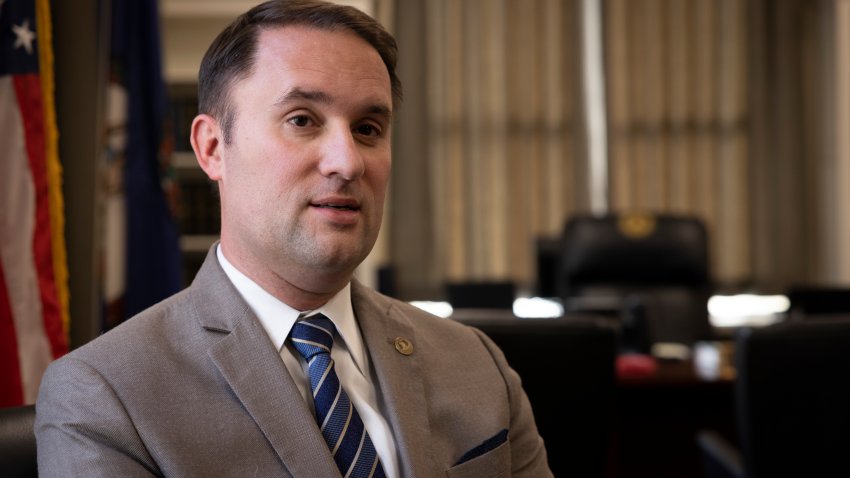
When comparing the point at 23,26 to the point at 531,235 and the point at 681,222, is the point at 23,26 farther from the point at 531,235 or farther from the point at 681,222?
the point at 531,235

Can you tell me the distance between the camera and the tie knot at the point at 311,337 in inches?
46.9

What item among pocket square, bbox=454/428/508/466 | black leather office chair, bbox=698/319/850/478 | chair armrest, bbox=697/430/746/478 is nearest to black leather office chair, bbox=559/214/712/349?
chair armrest, bbox=697/430/746/478

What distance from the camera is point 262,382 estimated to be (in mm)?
1112

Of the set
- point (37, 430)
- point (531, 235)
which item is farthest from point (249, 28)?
point (531, 235)

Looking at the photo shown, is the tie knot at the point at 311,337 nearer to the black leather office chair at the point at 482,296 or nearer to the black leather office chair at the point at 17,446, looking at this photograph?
the black leather office chair at the point at 17,446

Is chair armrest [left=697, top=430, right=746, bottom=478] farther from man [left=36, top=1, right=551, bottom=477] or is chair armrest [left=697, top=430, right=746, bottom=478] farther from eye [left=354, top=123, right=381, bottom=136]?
eye [left=354, top=123, right=381, bottom=136]

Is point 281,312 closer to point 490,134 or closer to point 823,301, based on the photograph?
point 823,301

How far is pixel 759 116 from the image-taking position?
583 cm

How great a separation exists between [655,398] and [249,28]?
2.33 metres

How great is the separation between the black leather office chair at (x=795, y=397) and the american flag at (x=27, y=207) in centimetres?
168

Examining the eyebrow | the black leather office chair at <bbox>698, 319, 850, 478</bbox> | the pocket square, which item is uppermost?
the eyebrow

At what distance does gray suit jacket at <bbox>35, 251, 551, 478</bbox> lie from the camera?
1.01 metres

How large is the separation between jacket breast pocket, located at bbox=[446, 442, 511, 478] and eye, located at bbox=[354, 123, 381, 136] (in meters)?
0.53

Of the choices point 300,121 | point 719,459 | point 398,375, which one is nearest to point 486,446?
point 398,375
